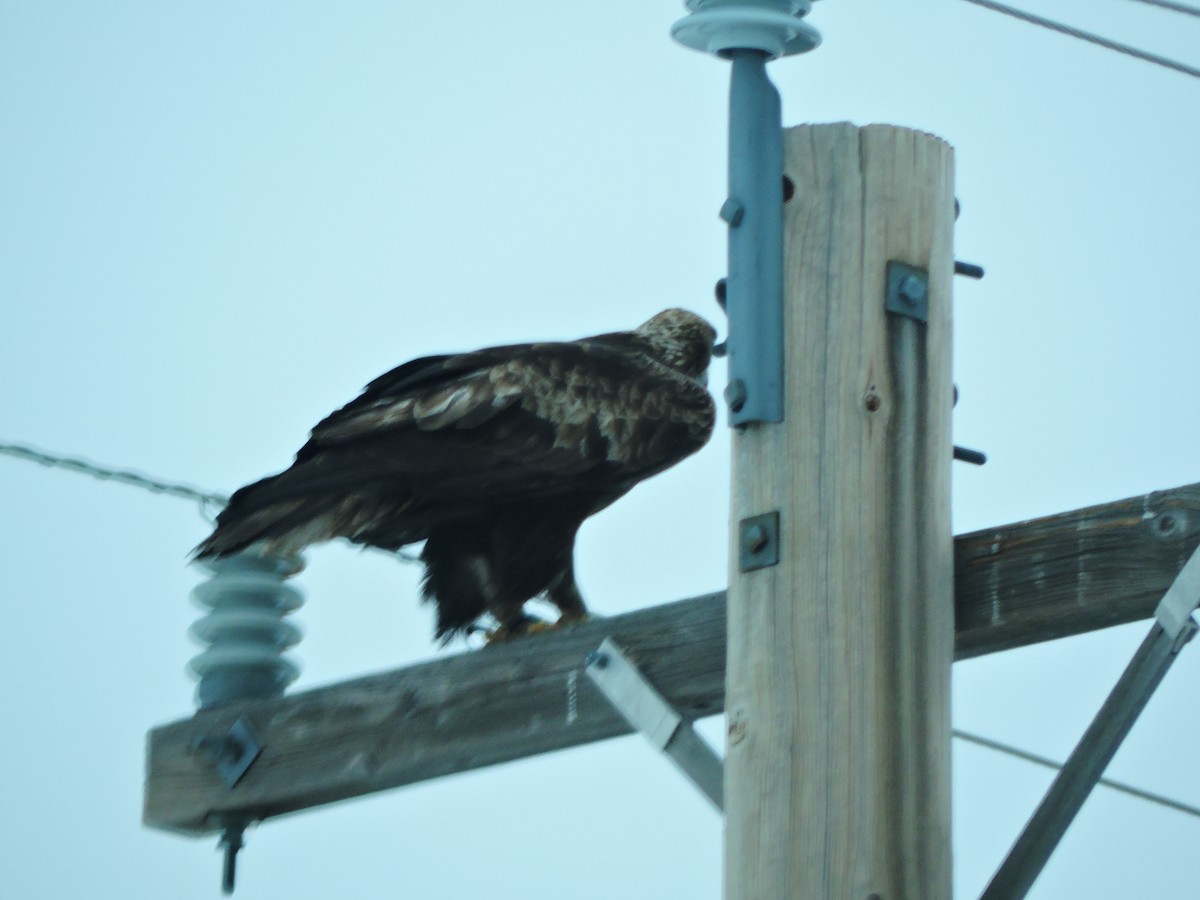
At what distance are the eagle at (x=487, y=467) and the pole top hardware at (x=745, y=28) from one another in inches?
72.9

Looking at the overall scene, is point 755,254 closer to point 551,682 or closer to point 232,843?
point 551,682

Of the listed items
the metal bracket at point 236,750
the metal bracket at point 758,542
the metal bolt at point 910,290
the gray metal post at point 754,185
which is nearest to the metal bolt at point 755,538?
the metal bracket at point 758,542

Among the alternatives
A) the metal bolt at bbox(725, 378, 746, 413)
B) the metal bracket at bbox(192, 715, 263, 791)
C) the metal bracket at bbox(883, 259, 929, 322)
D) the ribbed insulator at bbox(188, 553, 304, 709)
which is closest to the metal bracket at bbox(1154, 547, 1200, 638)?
the metal bracket at bbox(883, 259, 929, 322)

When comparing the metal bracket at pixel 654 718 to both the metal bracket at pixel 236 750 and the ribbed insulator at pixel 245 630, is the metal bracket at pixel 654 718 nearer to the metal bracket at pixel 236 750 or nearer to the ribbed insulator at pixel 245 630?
the metal bracket at pixel 236 750

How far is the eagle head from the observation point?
24.3ft

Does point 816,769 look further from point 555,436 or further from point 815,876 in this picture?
point 555,436

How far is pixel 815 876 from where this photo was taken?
143 inches

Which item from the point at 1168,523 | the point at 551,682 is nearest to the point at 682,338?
the point at 551,682

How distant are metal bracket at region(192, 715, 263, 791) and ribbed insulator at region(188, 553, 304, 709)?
15 centimetres

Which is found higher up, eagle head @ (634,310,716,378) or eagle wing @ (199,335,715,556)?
eagle head @ (634,310,716,378)

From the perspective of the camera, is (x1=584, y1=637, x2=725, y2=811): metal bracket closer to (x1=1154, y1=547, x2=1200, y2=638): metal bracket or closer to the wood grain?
the wood grain

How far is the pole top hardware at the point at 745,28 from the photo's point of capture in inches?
158

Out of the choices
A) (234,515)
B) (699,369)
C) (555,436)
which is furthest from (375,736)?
(699,369)

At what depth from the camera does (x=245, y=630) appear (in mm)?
5535
